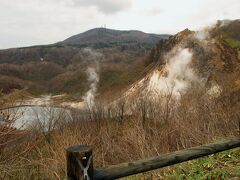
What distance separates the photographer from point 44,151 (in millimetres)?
18250

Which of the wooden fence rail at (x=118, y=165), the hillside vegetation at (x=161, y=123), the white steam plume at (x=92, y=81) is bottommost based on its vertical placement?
the white steam plume at (x=92, y=81)

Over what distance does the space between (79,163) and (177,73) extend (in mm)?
54284

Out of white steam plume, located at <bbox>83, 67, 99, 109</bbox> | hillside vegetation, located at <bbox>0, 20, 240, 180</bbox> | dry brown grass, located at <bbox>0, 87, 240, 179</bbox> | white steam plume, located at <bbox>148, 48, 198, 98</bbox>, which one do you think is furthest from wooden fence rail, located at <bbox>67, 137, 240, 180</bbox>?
white steam plume, located at <bbox>83, 67, 99, 109</bbox>

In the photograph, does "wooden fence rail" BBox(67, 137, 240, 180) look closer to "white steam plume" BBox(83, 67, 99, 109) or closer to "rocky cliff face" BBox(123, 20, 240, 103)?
"rocky cliff face" BBox(123, 20, 240, 103)

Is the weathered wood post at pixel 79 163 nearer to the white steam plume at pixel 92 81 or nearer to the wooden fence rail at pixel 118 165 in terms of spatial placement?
the wooden fence rail at pixel 118 165

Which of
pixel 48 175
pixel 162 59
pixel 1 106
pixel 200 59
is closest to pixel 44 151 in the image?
pixel 48 175

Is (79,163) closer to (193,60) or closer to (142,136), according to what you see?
(142,136)

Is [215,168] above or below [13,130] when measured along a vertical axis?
below

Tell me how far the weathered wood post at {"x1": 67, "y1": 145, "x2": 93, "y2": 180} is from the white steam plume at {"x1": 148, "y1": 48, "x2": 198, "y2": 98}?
50.1m

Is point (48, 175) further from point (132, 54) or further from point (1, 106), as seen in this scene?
point (132, 54)

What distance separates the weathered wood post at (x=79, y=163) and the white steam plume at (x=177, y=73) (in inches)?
1974

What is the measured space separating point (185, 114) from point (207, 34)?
42331 mm

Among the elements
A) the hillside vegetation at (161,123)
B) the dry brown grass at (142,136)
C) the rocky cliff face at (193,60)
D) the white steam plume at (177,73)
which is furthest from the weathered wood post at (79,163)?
the white steam plume at (177,73)

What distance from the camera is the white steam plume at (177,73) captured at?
54.7 m
